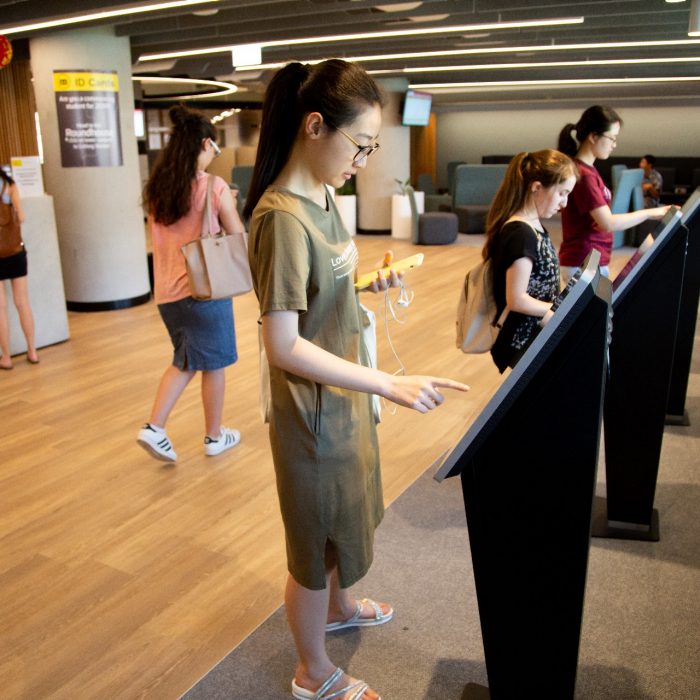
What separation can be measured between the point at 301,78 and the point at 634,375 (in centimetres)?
177

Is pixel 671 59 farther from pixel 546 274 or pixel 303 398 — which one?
pixel 303 398

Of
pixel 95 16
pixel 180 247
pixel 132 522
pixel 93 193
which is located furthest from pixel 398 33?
pixel 132 522

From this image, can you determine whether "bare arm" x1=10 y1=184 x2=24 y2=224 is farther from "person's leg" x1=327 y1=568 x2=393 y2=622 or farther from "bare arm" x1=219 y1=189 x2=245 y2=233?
"person's leg" x1=327 y1=568 x2=393 y2=622

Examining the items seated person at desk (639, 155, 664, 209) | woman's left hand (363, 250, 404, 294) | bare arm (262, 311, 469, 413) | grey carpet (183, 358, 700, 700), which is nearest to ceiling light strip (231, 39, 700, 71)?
seated person at desk (639, 155, 664, 209)

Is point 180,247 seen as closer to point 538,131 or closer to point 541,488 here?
point 541,488

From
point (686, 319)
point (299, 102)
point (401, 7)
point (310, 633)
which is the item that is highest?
point (401, 7)

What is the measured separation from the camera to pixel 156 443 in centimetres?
353

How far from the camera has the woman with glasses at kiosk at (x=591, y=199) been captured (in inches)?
139

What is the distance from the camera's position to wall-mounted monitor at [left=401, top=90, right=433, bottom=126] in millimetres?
13164

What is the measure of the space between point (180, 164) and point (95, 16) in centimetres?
332

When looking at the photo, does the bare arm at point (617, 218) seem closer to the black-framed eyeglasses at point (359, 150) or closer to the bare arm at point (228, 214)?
the bare arm at point (228, 214)

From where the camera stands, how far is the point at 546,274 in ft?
8.99

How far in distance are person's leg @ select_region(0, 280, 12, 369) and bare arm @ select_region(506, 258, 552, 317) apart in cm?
398

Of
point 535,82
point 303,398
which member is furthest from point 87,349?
point 535,82
